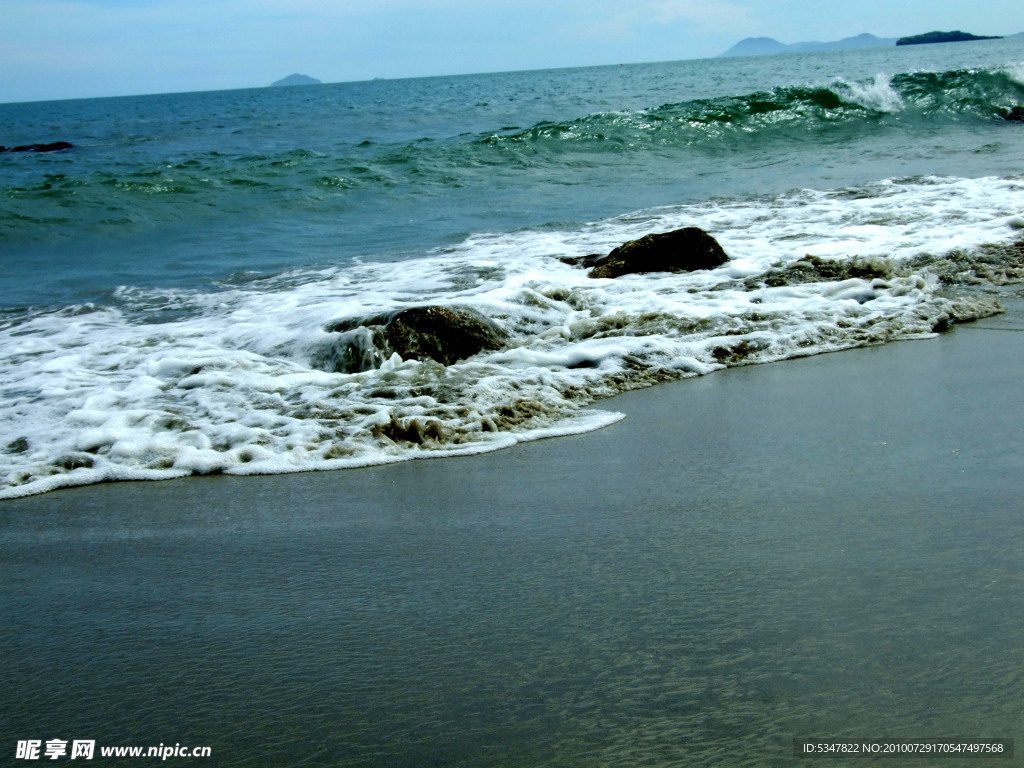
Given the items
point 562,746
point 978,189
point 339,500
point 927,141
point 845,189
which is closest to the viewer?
point 562,746

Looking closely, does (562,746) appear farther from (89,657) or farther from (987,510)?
(987,510)

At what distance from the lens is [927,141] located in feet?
51.2

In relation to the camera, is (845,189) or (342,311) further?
(845,189)

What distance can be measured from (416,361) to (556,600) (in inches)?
106

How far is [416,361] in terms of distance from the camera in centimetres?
486

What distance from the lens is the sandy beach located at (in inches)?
71.5

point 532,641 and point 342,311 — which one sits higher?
point 342,311

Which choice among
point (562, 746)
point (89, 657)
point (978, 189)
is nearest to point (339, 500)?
point (89, 657)

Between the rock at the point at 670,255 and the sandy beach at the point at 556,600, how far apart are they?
3010 mm

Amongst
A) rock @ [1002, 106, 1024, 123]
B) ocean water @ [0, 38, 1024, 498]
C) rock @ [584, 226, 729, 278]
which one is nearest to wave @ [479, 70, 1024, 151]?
rock @ [1002, 106, 1024, 123]

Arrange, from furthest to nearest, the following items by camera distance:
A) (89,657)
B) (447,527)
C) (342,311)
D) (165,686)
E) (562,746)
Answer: (342,311), (447,527), (89,657), (165,686), (562,746)

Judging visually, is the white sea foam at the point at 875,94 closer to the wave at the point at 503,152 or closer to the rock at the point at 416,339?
the wave at the point at 503,152

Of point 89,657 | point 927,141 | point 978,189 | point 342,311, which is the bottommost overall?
point 89,657

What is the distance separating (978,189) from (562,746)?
9.27 metres
